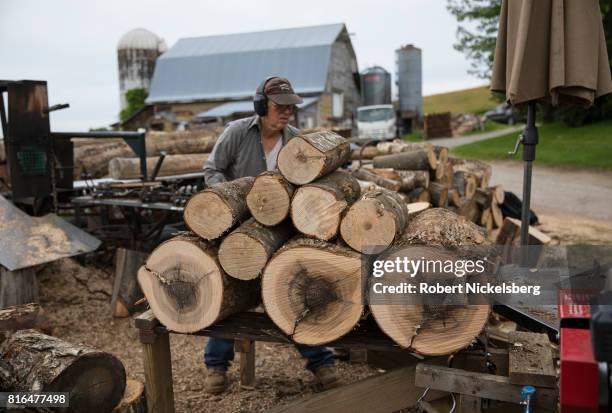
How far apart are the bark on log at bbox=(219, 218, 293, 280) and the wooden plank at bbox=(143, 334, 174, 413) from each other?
2.21 feet

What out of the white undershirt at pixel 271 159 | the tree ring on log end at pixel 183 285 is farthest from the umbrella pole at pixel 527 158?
the tree ring on log end at pixel 183 285

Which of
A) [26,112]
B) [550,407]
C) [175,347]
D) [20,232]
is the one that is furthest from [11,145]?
[550,407]

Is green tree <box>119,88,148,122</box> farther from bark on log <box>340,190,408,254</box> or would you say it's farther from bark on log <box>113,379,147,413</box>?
bark on log <box>340,190,408,254</box>

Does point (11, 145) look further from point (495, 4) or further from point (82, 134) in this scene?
point (495, 4)

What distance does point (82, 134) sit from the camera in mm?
6797

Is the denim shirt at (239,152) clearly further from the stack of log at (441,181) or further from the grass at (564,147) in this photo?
the grass at (564,147)

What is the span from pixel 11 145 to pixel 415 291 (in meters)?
5.25

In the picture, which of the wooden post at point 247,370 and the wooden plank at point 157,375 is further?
the wooden post at point 247,370

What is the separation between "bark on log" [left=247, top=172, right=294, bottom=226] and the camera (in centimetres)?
311

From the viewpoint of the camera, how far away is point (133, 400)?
3.47 metres

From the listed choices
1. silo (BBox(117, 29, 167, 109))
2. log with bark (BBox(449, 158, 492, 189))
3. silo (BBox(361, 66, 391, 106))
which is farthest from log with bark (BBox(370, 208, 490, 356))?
silo (BBox(117, 29, 167, 109))

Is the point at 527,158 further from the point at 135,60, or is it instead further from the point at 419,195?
the point at 135,60

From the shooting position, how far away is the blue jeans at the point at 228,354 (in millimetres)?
4055

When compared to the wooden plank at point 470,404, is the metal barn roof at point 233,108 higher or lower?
higher
